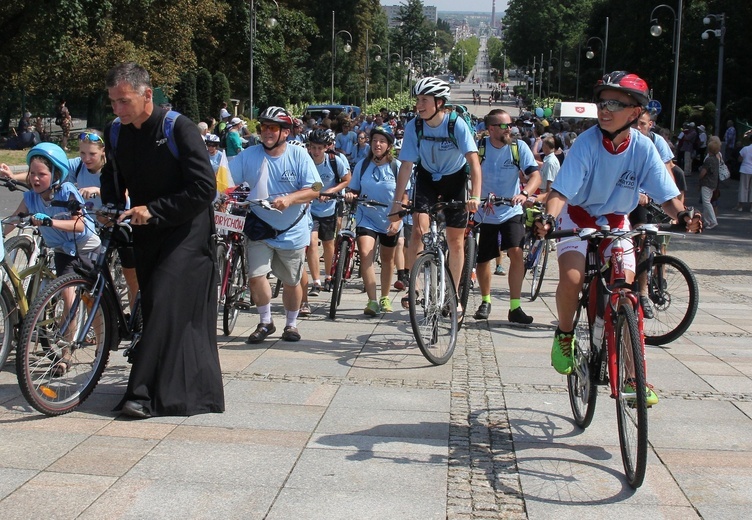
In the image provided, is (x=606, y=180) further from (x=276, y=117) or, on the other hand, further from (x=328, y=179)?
(x=328, y=179)

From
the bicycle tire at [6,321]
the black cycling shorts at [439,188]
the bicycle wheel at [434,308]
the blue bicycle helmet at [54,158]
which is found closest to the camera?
the bicycle tire at [6,321]

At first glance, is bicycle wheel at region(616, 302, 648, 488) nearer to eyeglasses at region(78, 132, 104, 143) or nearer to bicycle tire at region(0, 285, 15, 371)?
bicycle tire at region(0, 285, 15, 371)

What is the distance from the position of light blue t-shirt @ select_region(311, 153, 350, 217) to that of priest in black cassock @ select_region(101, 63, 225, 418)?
17.1 ft

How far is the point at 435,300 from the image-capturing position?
7.33 m

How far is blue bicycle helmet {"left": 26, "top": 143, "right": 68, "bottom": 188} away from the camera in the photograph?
22.3ft

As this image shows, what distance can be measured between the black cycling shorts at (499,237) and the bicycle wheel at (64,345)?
441 cm

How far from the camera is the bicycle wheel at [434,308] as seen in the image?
23.6ft

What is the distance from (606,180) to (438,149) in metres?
2.84

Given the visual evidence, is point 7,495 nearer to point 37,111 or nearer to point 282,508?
point 282,508

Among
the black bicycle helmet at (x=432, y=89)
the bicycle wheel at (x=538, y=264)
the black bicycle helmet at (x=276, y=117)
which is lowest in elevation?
the bicycle wheel at (x=538, y=264)

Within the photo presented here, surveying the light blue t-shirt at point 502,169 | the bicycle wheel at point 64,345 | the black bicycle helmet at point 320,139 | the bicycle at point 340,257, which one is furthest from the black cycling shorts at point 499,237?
the bicycle wheel at point 64,345

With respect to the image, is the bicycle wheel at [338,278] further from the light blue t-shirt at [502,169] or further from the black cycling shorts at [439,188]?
the black cycling shorts at [439,188]

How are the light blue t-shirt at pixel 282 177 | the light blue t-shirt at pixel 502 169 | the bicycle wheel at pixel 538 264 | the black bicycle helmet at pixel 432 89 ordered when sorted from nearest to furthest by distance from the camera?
the black bicycle helmet at pixel 432 89, the light blue t-shirt at pixel 282 177, the light blue t-shirt at pixel 502 169, the bicycle wheel at pixel 538 264

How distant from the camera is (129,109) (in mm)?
5480
